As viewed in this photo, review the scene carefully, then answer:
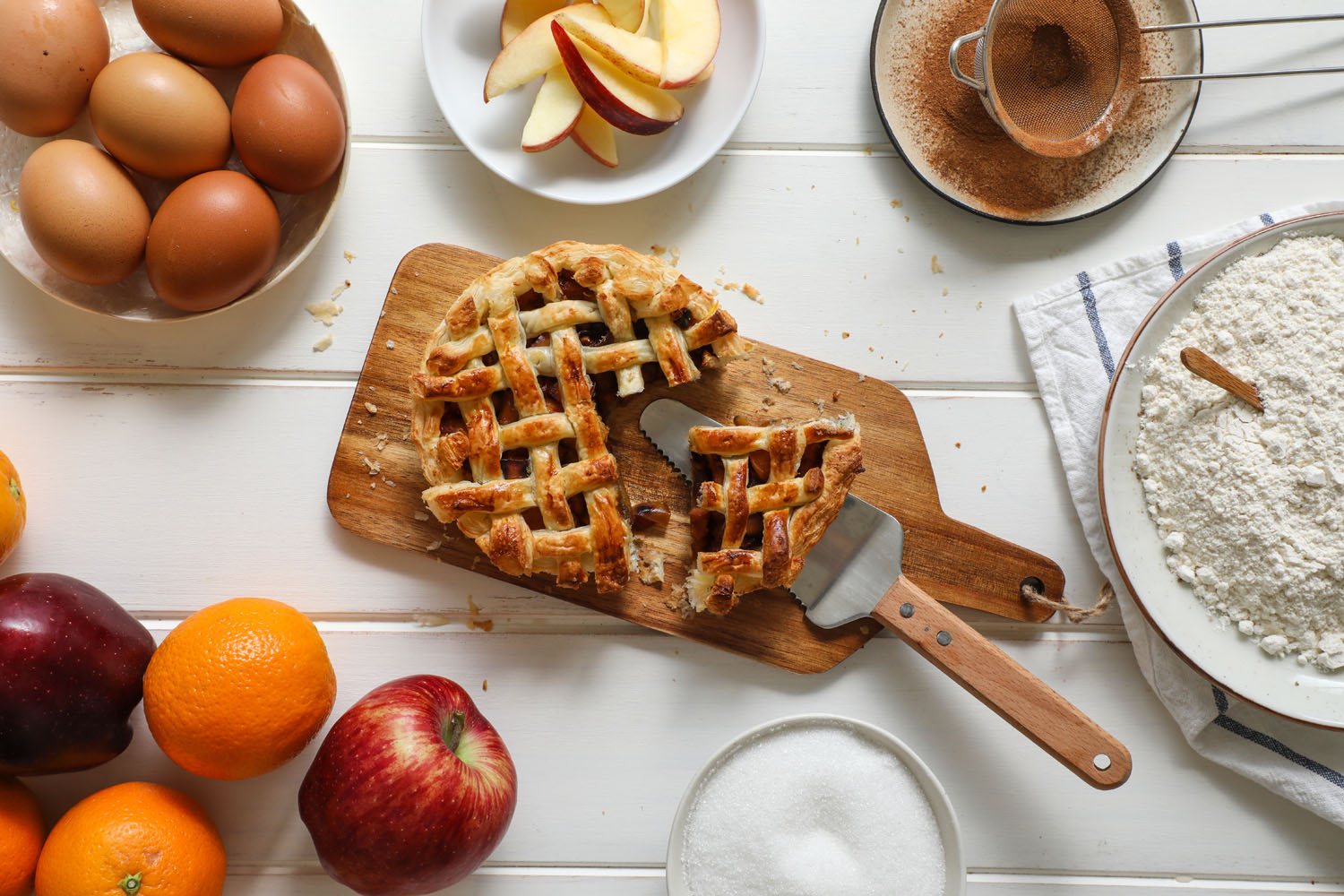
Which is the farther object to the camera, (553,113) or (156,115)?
(553,113)

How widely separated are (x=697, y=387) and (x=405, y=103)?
724 millimetres

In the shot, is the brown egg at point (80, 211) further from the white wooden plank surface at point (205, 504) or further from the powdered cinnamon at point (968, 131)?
the powdered cinnamon at point (968, 131)

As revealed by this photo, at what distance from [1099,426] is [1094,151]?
49 centimetres

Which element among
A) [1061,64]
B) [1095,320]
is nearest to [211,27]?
[1061,64]

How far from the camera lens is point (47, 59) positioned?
4.33 ft

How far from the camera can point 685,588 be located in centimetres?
152

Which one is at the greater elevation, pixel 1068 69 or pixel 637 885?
pixel 1068 69

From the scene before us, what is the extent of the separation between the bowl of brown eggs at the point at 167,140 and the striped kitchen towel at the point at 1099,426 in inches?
50.4

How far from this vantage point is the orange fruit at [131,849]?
1294 mm

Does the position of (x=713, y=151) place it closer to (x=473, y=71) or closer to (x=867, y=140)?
(x=867, y=140)

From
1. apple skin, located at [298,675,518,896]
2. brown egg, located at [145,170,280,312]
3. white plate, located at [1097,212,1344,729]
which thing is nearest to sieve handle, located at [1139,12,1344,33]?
white plate, located at [1097,212,1344,729]

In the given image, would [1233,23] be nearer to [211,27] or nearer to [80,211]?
[211,27]

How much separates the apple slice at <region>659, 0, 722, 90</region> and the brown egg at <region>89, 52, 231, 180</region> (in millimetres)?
715

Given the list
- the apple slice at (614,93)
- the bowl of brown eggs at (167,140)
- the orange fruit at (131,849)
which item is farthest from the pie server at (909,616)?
the orange fruit at (131,849)
